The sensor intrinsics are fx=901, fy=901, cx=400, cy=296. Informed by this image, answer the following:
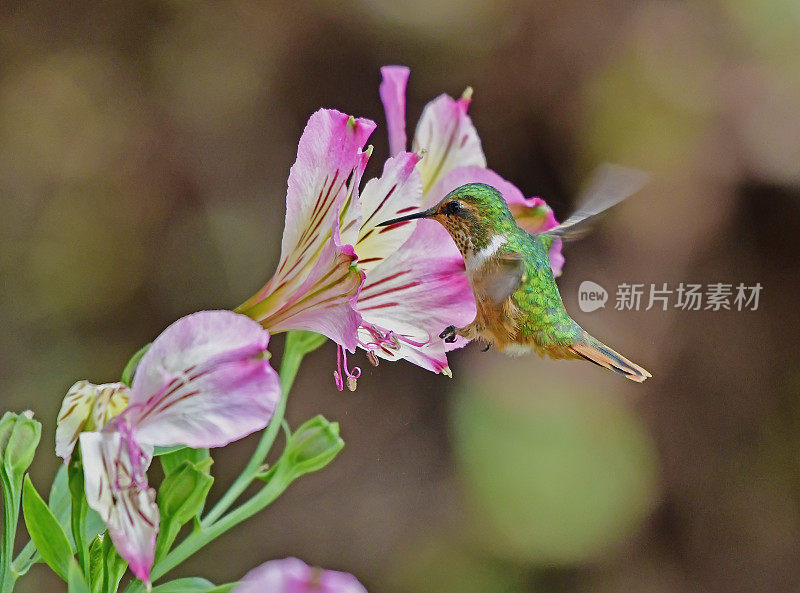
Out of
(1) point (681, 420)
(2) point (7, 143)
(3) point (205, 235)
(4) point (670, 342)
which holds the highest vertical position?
(2) point (7, 143)

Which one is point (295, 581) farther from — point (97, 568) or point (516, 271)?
point (516, 271)

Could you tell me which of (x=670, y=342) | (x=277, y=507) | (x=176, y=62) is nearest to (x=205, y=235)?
(x=176, y=62)

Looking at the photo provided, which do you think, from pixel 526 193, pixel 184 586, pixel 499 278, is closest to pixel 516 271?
pixel 499 278

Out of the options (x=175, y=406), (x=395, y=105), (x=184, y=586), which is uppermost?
(x=395, y=105)

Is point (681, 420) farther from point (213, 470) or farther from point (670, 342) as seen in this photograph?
point (213, 470)

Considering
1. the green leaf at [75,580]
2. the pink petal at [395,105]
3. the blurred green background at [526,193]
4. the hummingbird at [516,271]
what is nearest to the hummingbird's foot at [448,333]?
the hummingbird at [516,271]

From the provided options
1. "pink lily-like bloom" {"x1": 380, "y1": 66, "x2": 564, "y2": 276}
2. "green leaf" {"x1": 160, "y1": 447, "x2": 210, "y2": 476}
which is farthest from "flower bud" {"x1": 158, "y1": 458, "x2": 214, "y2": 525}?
"pink lily-like bloom" {"x1": 380, "y1": 66, "x2": 564, "y2": 276}

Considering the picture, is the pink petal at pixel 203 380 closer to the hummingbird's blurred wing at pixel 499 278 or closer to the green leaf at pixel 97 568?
the green leaf at pixel 97 568
